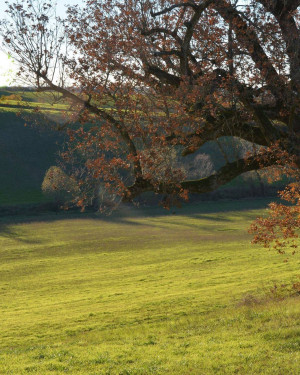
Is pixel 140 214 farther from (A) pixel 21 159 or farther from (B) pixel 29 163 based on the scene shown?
(A) pixel 21 159

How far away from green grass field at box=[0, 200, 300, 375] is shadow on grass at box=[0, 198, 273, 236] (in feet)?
42.9

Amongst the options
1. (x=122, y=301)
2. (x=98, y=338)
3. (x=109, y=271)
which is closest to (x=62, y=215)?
(x=109, y=271)

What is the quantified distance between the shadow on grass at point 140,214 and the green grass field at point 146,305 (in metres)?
13.1

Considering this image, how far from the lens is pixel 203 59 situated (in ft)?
56.0

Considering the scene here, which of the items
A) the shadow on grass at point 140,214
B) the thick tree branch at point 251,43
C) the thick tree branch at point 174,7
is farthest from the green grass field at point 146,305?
the shadow on grass at point 140,214

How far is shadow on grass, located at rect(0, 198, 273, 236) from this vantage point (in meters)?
75.5

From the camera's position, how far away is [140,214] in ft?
277

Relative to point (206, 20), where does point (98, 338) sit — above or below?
below

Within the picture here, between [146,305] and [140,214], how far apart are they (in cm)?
5998

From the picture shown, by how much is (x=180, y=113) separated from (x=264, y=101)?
3.24 m

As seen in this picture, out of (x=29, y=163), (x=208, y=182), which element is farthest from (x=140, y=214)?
(x=208, y=182)

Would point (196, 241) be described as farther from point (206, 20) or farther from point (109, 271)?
point (206, 20)

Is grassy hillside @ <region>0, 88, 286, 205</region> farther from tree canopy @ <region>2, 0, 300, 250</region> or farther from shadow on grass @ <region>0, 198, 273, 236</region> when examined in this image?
tree canopy @ <region>2, 0, 300, 250</region>

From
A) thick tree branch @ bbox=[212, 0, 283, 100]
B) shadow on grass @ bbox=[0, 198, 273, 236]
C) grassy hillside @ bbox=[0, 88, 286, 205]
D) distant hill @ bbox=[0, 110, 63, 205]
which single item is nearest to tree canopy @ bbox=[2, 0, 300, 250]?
thick tree branch @ bbox=[212, 0, 283, 100]
